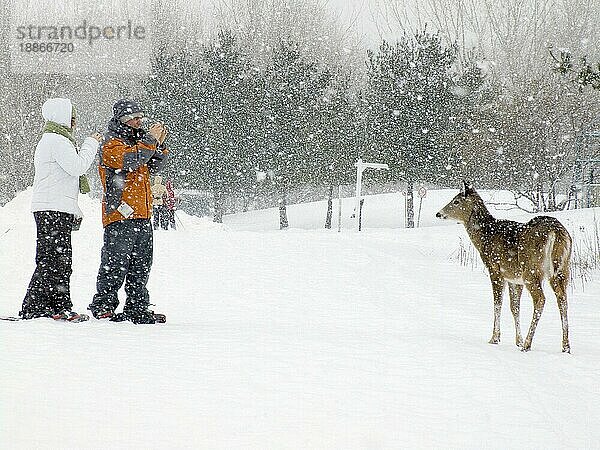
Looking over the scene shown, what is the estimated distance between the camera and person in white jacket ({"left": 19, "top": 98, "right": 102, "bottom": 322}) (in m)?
5.14

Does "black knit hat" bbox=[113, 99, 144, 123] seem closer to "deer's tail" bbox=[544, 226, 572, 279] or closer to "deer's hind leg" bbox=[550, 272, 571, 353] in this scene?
"deer's tail" bbox=[544, 226, 572, 279]

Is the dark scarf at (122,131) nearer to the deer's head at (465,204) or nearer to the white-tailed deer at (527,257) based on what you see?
the deer's head at (465,204)

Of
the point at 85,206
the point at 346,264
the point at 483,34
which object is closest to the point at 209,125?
the point at 85,206

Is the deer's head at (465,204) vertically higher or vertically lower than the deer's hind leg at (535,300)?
higher

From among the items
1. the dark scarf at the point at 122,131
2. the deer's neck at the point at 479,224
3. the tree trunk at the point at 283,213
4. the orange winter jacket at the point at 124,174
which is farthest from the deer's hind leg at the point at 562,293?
the tree trunk at the point at 283,213

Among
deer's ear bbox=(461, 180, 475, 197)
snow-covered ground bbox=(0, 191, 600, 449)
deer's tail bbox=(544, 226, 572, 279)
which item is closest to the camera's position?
snow-covered ground bbox=(0, 191, 600, 449)

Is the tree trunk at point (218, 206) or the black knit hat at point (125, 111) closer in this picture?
the black knit hat at point (125, 111)

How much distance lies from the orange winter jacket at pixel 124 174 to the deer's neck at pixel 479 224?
9.53 ft

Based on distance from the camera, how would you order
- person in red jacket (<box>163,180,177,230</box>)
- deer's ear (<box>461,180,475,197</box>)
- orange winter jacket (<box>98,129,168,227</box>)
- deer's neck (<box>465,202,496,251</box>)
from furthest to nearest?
person in red jacket (<box>163,180,177,230</box>) < deer's ear (<box>461,180,475,197</box>) < deer's neck (<box>465,202,496,251</box>) < orange winter jacket (<box>98,129,168,227</box>)

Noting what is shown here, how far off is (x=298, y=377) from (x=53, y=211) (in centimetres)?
283

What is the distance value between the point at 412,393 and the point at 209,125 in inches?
1113

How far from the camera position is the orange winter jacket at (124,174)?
519cm

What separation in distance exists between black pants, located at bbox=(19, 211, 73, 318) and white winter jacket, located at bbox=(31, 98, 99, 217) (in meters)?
0.09

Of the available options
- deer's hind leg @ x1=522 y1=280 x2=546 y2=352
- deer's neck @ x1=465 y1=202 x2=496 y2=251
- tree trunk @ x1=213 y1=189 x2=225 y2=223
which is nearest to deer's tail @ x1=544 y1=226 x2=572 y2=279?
deer's hind leg @ x1=522 y1=280 x2=546 y2=352
